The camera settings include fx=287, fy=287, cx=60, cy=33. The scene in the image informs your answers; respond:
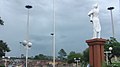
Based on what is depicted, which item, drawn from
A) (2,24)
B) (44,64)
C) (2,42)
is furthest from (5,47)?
(44,64)

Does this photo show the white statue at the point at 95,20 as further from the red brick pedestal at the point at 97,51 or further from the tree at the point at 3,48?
the tree at the point at 3,48

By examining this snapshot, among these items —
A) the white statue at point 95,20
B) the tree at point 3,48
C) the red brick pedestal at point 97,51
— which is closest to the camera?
the red brick pedestal at point 97,51

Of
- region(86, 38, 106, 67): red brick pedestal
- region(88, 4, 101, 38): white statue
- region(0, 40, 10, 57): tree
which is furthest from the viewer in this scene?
region(0, 40, 10, 57): tree

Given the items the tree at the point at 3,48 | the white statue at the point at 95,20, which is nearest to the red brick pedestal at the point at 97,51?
the white statue at the point at 95,20

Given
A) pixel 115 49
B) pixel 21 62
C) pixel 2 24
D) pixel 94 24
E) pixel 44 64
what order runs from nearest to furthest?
pixel 94 24
pixel 115 49
pixel 2 24
pixel 21 62
pixel 44 64

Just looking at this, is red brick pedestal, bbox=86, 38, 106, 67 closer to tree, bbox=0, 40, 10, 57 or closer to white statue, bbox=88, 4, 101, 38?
white statue, bbox=88, 4, 101, 38

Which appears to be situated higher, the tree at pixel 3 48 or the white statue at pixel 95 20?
the white statue at pixel 95 20

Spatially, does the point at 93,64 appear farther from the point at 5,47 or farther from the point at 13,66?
the point at 13,66

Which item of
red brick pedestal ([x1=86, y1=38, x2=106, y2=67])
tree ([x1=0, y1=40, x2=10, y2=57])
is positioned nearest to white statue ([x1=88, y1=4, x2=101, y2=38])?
red brick pedestal ([x1=86, y1=38, x2=106, y2=67])

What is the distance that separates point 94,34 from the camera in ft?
78.7

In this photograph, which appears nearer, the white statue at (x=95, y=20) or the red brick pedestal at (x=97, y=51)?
the red brick pedestal at (x=97, y=51)

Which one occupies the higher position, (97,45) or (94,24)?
(94,24)

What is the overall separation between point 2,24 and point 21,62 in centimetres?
1470

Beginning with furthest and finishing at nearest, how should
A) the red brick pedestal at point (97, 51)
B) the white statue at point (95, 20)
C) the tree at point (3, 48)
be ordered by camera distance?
the tree at point (3, 48)
the white statue at point (95, 20)
the red brick pedestal at point (97, 51)
